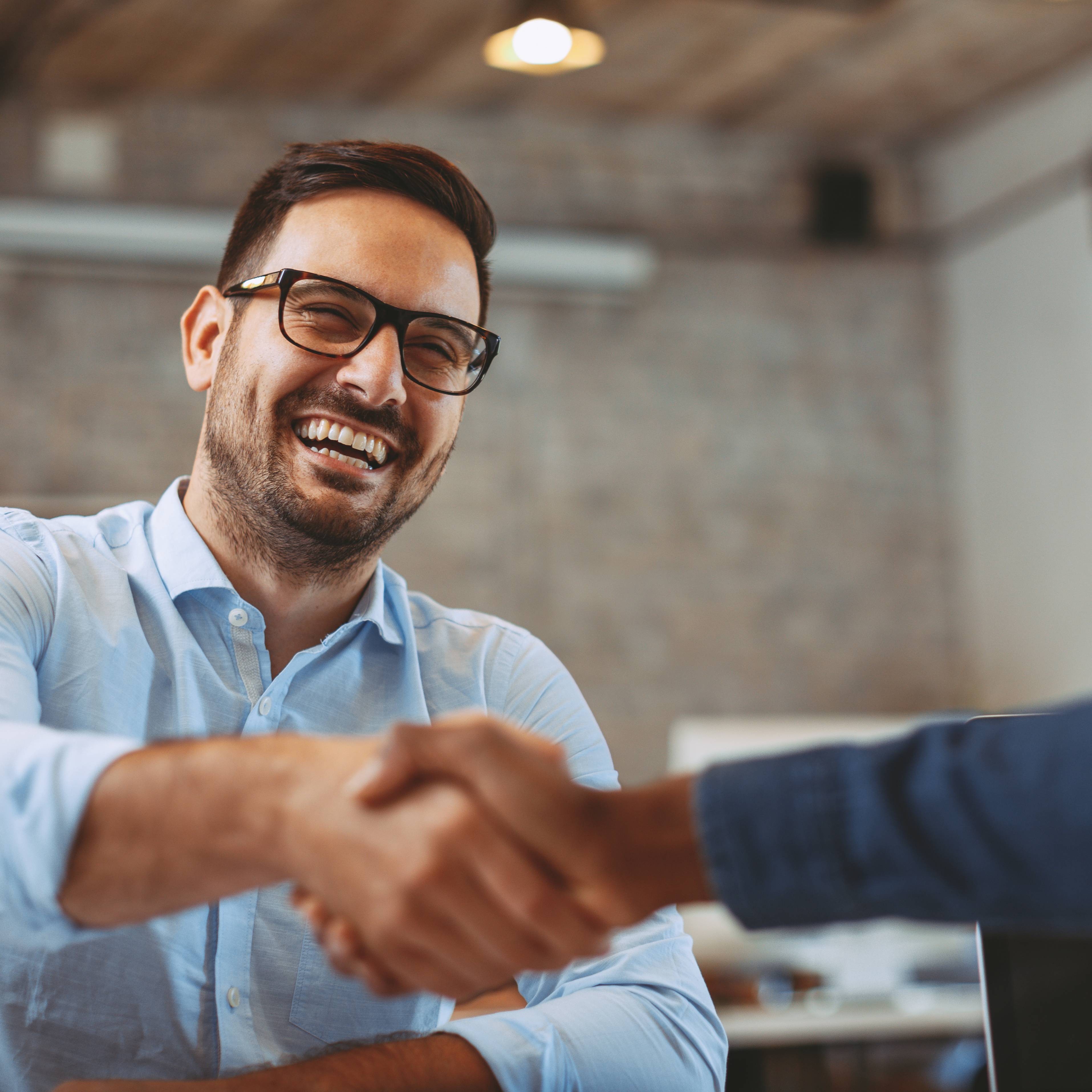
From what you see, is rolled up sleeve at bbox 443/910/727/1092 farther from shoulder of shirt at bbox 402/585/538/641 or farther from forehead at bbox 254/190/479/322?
forehead at bbox 254/190/479/322

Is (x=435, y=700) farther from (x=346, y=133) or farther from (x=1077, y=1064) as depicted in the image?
(x=346, y=133)

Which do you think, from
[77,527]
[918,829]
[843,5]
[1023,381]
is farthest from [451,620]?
[1023,381]

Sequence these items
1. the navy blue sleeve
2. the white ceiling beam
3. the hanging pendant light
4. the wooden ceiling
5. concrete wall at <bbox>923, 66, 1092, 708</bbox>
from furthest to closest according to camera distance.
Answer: concrete wall at <bbox>923, 66, 1092, 708</bbox>
the white ceiling beam
the wooden ceiling
the hanging pendant light
the navy blue sleeve

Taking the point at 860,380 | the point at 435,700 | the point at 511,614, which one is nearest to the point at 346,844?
the point at 435,700

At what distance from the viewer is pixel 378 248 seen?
146cm

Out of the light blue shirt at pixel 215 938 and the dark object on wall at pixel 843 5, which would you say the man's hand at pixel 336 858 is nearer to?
the light blue shirt at pixel 215 938

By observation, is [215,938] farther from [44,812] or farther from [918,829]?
[918,829]

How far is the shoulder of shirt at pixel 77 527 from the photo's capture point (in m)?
1.37

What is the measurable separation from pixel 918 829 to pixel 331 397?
0.89 metres

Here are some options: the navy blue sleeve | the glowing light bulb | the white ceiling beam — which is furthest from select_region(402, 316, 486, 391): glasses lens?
the white ceiling beam

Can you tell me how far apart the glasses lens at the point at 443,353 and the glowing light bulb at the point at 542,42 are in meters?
2.20

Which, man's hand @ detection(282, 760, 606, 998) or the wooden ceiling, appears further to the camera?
the wooden ceiling

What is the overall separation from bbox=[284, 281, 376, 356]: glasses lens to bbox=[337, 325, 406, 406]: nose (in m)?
0.02

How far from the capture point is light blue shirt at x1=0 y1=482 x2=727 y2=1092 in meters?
1.22
